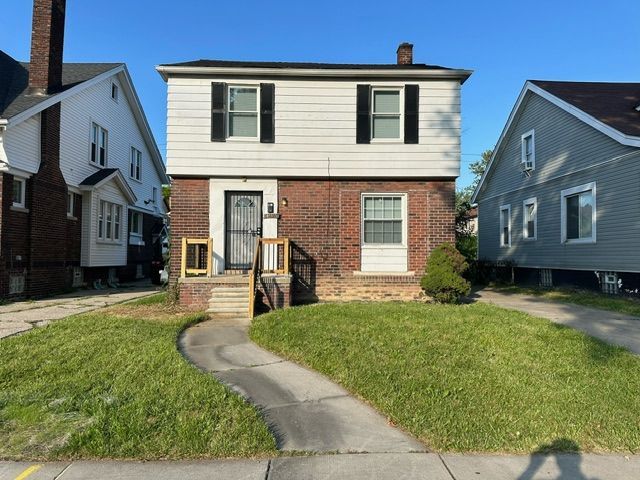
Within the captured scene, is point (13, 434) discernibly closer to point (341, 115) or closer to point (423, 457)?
point (423, 457)

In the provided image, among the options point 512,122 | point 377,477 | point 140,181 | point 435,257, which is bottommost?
point 377,477

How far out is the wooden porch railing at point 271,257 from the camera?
990 cm

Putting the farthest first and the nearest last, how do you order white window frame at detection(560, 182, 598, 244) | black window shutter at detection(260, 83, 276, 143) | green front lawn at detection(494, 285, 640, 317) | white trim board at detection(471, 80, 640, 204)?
1. white window frame at detection(560, 182, 598, 244)
2. white trim board at detection(471, 80, 640, 204)
3. black window shutter at detection(260, 83, 276, 143)
4. green front lawn at detection(494, 285, 640, 317)

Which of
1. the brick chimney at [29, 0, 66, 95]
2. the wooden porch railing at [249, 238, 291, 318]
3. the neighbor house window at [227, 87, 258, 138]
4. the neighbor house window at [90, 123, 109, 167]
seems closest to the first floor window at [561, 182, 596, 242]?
the wooden porch railing at [249, 238, 291, 318]

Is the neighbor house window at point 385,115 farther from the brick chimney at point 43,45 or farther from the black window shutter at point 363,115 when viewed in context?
the brick chimney at point 43,45

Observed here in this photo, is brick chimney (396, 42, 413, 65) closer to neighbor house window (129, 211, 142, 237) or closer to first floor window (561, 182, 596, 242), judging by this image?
first floor window (561, 182, 596, 242)

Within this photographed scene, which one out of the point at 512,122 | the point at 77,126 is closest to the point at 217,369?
the point at 77,126

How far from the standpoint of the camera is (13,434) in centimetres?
374

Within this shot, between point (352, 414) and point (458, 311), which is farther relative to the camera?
point (458, 311)

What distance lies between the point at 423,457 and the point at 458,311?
18.5 feet

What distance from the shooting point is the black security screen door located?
11.1 metres

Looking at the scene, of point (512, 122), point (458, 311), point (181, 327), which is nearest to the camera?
point (181, 327)

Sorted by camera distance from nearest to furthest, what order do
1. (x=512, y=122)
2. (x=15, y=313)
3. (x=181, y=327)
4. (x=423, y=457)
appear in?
(x=423, y=457), (x=181, y=327), (x=15, y=313), (x=512, y=122)

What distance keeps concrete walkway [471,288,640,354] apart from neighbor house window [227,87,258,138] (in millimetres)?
7666
